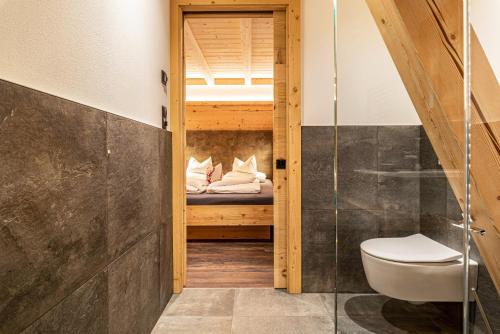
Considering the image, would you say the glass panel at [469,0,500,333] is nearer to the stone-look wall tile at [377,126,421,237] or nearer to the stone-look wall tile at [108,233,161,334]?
the stone-look wall tile at [377,126,421,237]

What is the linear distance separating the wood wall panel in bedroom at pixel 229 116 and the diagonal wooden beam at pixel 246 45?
66cm

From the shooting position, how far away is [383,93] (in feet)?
5.93

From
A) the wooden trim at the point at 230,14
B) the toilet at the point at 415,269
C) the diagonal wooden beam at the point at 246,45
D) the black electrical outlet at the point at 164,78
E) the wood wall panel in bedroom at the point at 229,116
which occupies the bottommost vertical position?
the toilet at the point at 415,269

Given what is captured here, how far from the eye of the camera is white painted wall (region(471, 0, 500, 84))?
969 millimetres

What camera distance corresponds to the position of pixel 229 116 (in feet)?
19.6

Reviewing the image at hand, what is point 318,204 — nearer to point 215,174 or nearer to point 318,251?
point 318,251

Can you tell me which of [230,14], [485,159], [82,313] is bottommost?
[82,313]

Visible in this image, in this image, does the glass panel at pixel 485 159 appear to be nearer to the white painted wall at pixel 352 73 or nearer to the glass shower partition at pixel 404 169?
the glass shower partition at pixel 404 169

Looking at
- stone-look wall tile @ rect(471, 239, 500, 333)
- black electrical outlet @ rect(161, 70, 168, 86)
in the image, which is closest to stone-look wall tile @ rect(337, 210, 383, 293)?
stone-look wall tile @ rect(471, 239, 500, 333)

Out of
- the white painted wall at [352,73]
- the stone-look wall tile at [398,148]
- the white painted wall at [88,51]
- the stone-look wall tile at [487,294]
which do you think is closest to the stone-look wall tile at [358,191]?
the stone-look wall tile at [398,148]

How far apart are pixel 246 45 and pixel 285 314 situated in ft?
10.1

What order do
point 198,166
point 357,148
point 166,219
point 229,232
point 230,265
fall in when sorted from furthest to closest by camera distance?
point 198,166 < point 229,232 < point 230,265 < point 166,219 < point 357,148

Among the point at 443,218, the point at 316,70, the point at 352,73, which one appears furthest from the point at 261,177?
the point at 443,218

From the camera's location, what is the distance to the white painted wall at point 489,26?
97cm
